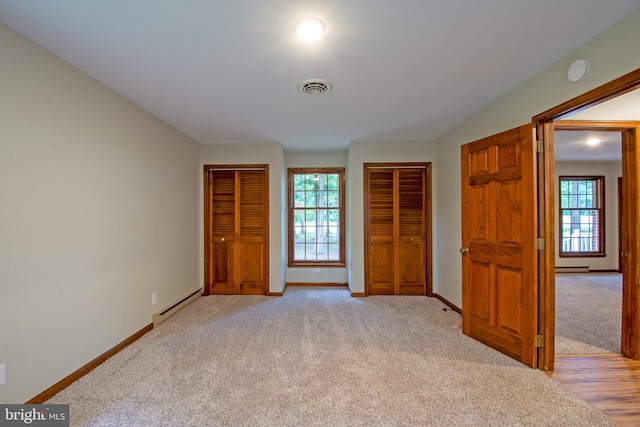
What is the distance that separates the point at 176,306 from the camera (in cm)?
344

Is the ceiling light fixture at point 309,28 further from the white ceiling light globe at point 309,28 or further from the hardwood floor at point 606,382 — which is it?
the hardwood floor at point 606,382

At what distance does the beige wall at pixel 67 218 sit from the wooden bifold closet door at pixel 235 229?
3.83 ft

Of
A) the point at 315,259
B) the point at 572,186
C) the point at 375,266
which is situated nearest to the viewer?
the point at 375,266

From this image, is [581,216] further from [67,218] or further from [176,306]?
[67,218]

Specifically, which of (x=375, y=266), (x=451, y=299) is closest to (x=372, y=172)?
(x=375, y=266)

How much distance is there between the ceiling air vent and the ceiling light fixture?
548mm

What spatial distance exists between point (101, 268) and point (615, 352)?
4681 mm

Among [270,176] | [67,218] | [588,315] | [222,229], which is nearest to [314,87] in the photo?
[270,176]

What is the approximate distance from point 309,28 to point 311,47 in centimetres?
20

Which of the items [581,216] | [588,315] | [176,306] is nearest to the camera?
[588,315]

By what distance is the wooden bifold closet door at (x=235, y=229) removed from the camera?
168 inches

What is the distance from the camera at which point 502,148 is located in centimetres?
240

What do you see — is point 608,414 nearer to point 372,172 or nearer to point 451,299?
point 451,299

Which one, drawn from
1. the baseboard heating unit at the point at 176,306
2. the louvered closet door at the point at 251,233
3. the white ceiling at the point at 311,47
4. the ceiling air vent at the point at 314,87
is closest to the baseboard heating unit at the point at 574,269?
the white ceiling at the point at 311,47
